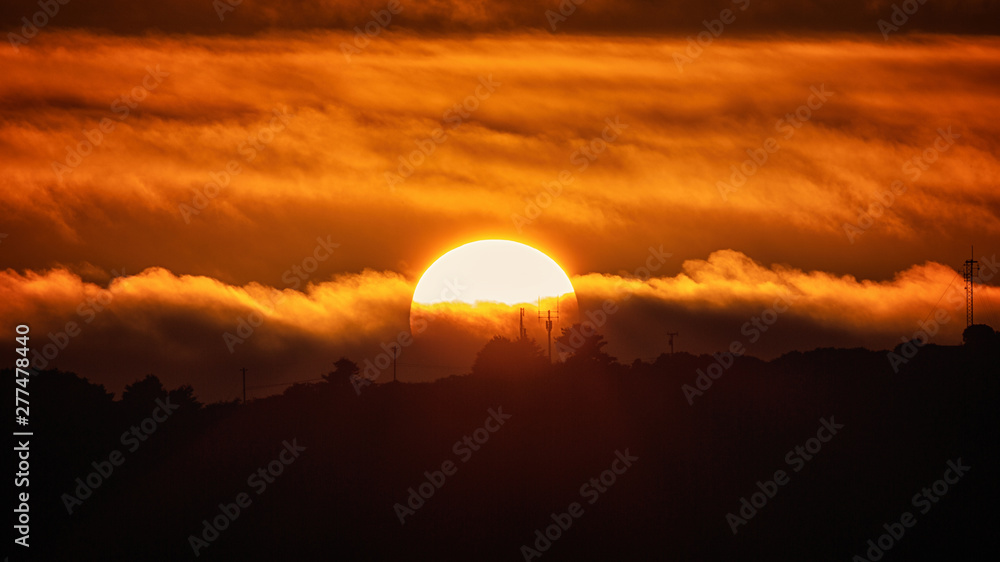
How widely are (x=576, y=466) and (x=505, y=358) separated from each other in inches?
2330

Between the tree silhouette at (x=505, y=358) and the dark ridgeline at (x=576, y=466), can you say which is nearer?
the dark ridgeline at (x=576, y=466)

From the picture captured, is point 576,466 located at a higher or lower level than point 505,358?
higher

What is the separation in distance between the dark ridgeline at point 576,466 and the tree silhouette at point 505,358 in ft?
71.5

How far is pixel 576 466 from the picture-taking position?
10088 cm

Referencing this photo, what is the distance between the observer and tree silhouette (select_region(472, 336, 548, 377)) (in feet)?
511

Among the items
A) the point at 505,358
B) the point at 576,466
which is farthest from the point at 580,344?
the point at 576,466

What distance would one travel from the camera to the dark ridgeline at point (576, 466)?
285 ft

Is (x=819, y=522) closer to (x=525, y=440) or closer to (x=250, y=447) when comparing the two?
(x=525, y=440)

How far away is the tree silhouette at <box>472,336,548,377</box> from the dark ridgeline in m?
21.8

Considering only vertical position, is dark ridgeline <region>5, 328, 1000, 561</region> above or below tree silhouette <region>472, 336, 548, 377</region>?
above

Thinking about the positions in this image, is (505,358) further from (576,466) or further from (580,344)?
(576,466)

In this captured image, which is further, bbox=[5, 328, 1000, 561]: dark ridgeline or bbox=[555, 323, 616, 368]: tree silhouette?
bbox=[555, 323, 616, 368]: tree silhouette

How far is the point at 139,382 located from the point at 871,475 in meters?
126

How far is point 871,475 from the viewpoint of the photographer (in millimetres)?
92500
